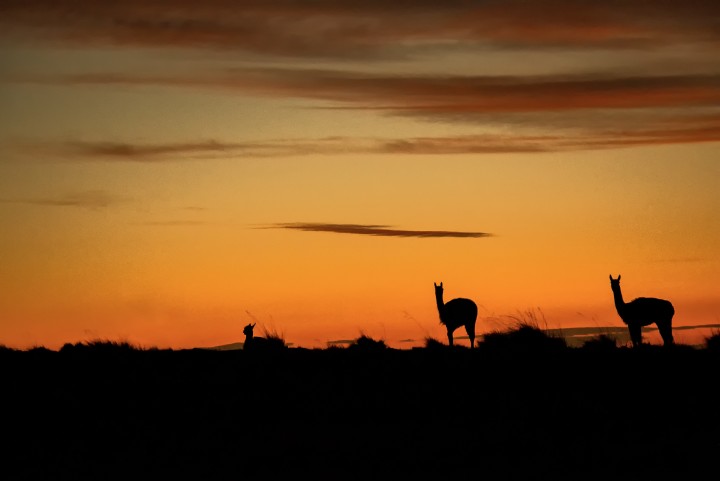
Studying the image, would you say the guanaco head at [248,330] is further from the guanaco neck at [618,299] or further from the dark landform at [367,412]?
the guanaco neck at [618,299]

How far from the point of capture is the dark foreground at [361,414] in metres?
17.0

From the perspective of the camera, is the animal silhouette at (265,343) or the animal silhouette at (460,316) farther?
the animal silhouette at (460,316)

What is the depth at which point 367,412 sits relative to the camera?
69.5ft

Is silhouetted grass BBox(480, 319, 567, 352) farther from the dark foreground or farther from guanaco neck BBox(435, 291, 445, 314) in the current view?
guanaco neck BBox(435, 291, 445, 314)

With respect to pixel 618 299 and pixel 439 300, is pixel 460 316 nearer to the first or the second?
pixel 439 300

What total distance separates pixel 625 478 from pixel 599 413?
16.5 ft

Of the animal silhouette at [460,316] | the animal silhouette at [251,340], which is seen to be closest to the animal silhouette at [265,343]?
the animal silhouette at [251,340]

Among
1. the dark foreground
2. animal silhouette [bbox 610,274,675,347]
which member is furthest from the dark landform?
animal silhouette [bbox 610,274,675,347]

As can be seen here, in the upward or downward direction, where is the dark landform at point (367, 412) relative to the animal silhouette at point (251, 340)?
downward

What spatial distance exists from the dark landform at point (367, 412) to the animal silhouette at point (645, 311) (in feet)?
21.6

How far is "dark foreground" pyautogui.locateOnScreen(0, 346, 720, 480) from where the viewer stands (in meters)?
17.0

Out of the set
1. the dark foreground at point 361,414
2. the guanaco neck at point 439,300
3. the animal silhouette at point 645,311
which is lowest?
the dark foreground at point 361,414

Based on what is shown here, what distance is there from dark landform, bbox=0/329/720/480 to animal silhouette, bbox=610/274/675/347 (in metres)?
6.60

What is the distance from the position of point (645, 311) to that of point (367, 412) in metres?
15.3
